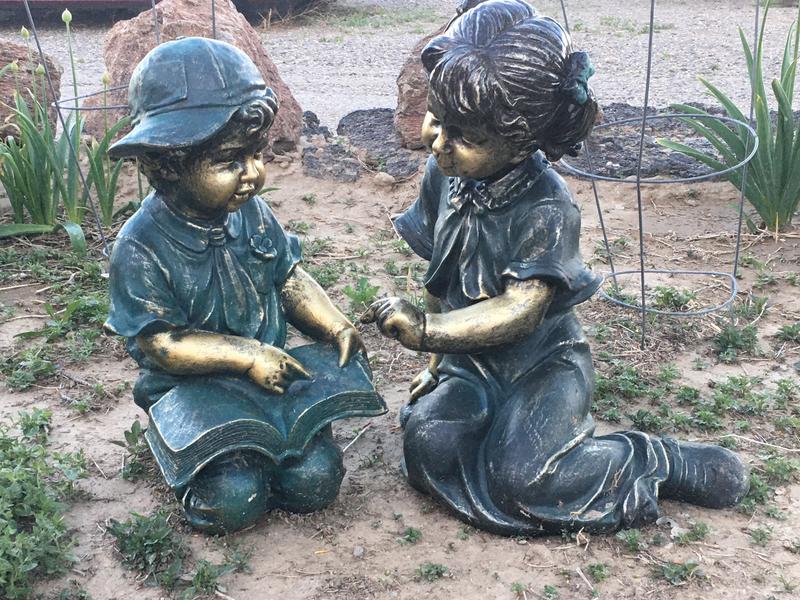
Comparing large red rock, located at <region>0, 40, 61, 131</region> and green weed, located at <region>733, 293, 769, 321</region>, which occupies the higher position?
large red rock, located at <region>0, 40, 61, 131</region>

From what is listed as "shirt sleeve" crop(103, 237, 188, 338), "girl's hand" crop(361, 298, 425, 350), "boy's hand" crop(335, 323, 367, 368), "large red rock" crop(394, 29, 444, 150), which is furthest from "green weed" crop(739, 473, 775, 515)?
"large red rock" crop(394, 29, 444, 150)

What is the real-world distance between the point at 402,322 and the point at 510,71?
737 millimetres

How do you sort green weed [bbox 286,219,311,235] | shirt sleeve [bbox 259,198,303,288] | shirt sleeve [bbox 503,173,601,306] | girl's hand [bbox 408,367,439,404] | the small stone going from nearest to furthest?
shirt sleeve [bbox 503,173,601,306] → shirt sleeve [bbox 259,198,303,288] → girl's hand [bbox 408,367,439,404] → green weed [bbox 286,219,311,235] → the small stone

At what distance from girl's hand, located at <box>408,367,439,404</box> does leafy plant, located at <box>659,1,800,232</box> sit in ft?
7.25

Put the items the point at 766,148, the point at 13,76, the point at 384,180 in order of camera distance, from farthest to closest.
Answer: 1. the point at 13,76
2. the point at 384,180
3. the point at 766,148

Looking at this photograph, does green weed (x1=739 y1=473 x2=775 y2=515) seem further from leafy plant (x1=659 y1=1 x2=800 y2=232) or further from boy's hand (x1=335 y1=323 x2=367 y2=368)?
leafy plant (x1=659 y1=1 x2=800 y2=232)

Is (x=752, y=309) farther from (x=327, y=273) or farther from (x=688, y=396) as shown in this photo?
(x=327, y=273)

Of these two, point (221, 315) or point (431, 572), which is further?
point (221, 315)

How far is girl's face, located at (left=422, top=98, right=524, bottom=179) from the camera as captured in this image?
2621mm

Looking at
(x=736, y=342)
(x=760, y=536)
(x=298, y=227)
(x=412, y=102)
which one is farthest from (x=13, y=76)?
(x=760, y=536)

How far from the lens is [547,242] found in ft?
8.96

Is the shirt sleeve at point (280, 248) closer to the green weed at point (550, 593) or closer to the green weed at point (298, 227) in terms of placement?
the green weed at point (550, 593)

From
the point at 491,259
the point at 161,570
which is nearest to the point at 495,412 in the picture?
the point at 491,259

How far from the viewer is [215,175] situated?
103 inches
